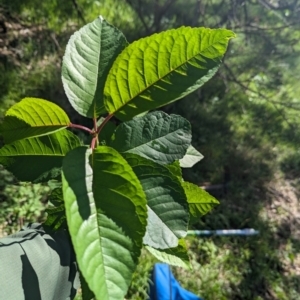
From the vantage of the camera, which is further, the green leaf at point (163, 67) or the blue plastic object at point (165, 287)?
the blue plastic object at point (165, 287)

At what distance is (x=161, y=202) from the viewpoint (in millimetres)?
511

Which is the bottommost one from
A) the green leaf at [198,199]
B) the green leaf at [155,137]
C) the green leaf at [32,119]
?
the green leaf at [198,199]

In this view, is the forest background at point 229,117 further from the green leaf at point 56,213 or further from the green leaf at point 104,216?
the green leaf at point 104,216

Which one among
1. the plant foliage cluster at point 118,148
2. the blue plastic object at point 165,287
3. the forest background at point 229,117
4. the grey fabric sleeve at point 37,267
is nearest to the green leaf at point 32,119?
the plant foliage cluster at point 118,148

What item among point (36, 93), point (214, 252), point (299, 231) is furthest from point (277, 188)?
point (36, 93)

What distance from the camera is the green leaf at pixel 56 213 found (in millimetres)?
591

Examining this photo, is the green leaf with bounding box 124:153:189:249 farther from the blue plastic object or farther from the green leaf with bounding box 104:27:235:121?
the blue plastic object

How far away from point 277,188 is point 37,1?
8.27 feet

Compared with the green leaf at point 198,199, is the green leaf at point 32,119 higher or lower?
higher

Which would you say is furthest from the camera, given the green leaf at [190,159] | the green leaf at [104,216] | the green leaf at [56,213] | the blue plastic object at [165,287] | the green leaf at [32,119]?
the blue plastic object at [165,287]

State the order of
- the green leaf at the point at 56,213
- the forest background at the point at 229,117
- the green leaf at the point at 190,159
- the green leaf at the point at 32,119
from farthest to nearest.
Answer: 1. the forest background at the point at 229,117
2. the green leaf at the point at 190,159
3. the green leaf at the point at 56,213
4. the green leaf at the point at 32,119

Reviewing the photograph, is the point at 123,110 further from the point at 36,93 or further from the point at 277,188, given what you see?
the point at 277,188

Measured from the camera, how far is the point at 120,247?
0.41 m

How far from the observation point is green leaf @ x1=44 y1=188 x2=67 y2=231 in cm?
59
